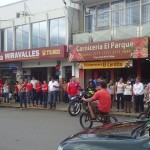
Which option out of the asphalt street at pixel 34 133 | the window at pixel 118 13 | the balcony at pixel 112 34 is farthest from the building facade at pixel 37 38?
the asphalt street at pixel 34 133

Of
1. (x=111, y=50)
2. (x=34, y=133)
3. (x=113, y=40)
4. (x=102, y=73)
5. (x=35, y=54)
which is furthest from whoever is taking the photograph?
(x=35, y=54)

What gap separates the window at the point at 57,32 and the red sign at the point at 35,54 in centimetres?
84

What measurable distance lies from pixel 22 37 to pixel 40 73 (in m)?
3.19

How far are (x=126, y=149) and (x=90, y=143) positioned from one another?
498mm

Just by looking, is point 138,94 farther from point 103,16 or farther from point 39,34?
point 39,34

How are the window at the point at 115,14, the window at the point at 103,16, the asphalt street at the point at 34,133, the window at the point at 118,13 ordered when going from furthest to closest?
1. the window at the point at 103,16
2. the window at the point at 118,13
3. the window at the point at 115,14
4. the asphalt street at the point at 34,133

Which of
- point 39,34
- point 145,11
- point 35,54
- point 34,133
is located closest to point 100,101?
point 34,133

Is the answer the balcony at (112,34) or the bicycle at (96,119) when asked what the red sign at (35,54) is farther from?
the bicycle at (96,119)

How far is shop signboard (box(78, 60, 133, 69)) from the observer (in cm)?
2147

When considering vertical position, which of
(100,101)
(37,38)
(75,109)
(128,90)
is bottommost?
(75,109)

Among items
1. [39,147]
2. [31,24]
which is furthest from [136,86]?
[31,24]

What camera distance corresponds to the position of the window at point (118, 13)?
916 inches

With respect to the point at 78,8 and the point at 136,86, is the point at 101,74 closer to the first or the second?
the point at 78,8

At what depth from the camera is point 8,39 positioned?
99.8 feet
